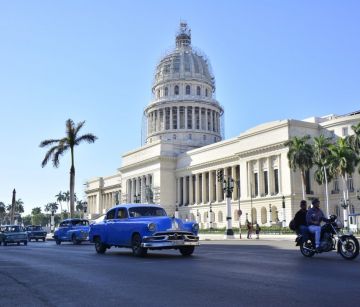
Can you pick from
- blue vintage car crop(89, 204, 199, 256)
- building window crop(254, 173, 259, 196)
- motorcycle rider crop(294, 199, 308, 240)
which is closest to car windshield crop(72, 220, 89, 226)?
blue vintage car crop(89, 204, 199, 256)

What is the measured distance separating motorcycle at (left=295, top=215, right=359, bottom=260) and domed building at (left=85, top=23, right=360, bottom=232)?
2828cm

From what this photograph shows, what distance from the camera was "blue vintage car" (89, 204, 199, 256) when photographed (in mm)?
15398

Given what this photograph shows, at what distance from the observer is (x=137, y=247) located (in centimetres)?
1614

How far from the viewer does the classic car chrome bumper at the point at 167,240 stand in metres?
15.3

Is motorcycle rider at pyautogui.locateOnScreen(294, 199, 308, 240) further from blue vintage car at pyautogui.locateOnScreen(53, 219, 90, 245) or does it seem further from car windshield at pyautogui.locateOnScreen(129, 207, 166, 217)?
blue vintage car at pyautogui.locateOnScreen(53, 219, 90, 245)

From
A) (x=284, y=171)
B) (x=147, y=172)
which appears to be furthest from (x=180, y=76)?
(x=284, y=171)

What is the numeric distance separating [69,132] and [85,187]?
299ft

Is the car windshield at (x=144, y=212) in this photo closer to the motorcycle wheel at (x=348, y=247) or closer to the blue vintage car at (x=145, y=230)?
the blue vintage car at (x=145, y=230)

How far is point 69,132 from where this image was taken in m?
48.2

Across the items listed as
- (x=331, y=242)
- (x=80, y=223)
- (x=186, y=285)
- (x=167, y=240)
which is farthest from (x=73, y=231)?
(x=186, y=285)

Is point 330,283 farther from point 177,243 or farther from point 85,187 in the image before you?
point 85,187

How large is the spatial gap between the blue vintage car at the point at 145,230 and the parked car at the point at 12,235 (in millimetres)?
17540

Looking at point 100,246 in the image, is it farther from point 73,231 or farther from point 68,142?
point 68,142

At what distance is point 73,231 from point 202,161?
5687 centimetres
